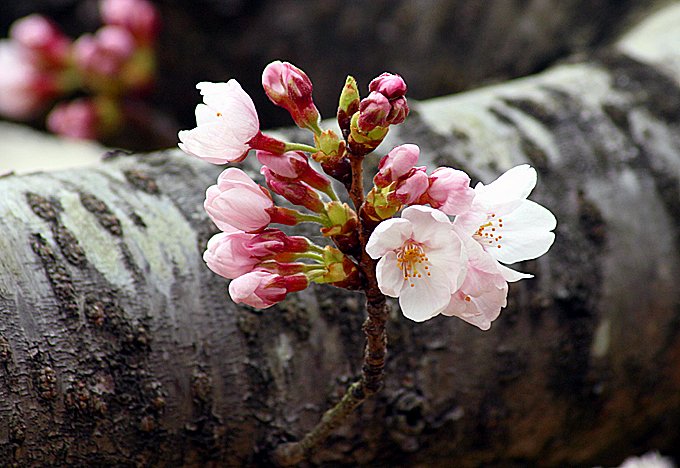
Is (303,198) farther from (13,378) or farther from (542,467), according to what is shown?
(542,467)

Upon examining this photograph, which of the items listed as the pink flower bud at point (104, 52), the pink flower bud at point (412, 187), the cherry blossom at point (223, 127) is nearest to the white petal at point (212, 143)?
the cherry blossom at point (223, 127)

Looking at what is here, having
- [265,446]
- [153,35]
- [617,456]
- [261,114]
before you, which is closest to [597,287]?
[617,456]

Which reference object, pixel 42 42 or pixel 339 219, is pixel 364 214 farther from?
pixel 42 42

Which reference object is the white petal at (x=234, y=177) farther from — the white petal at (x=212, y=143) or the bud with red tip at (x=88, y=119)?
the bud with red tip at (x=88, y=119)

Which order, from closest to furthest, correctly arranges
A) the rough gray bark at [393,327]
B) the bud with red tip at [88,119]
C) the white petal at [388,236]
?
the white petal at [388,236] → the rough gray bark at [393,327] → the bud with red tip at [88,119]

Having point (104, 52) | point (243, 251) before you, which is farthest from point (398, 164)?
point (104, 52)

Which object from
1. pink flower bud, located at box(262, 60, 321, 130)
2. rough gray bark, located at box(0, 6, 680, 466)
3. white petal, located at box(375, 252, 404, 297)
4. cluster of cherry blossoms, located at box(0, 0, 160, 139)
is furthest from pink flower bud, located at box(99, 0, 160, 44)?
white petal, located at box(375, 252, 404, 297)
